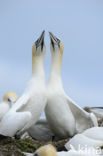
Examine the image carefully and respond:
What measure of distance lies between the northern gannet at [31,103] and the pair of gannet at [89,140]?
1493mm

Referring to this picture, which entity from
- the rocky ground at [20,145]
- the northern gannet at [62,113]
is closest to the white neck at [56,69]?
the northern gannet at [62,113]

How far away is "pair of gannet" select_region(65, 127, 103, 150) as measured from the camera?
644cm

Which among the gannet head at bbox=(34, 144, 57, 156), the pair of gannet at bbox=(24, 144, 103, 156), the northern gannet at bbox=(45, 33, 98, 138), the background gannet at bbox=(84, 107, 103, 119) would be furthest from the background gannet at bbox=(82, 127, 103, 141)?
the background gannet at bbox=(84, 107, 103, 119)

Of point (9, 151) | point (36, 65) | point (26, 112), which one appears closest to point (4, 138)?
point (26, 112)

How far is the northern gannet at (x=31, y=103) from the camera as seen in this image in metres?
8.11

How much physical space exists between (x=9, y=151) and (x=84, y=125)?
3127 mm

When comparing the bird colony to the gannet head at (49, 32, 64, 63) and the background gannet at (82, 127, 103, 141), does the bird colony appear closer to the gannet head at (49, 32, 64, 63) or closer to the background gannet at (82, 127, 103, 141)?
the gannet head at (49, 32, 64, 63)

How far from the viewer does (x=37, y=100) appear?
8.68 m

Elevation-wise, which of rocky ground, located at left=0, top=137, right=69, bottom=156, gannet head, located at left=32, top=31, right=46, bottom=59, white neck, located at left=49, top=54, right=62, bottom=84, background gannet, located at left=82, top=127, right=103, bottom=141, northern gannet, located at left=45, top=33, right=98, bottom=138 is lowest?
rocky ground, located at left=0, top=137, right=69, bottom=156

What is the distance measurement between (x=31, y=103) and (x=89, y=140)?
2263 mm

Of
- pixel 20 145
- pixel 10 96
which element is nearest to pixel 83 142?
pixel 20 145

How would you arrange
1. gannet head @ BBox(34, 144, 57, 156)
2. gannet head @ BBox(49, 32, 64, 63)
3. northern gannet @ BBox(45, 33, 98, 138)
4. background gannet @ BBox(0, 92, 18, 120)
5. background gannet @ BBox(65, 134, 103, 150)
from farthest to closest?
background gannet @ BBox(0, 92, 18, 120), gannet head @ BBox(49, 32, 64, 63), northern gannet @ BBox(45, 33, 98, 138), background gannet @ BBox(65, 134, 103, 150), gannet head @ BBox(34, 144, 57, 156)

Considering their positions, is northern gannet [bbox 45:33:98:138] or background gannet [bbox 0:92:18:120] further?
background gannet [bbox 0:92:18:120]

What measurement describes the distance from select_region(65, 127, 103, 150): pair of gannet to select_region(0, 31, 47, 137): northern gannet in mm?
1493
